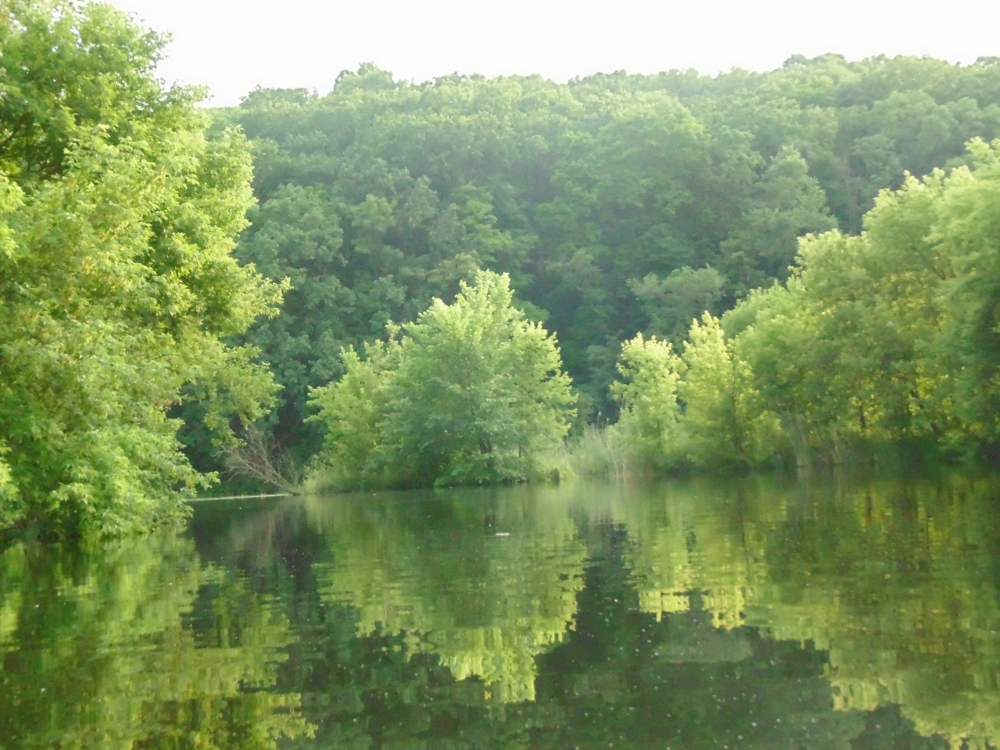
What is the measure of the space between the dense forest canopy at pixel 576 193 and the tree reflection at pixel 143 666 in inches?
2145

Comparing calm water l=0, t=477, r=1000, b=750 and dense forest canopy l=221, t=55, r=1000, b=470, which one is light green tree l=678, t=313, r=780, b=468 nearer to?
dense forest canopy l=221, t=55, r=1000, b=470

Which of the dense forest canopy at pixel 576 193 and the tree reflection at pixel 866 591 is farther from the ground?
the dense forest canopy at pixel 576 193

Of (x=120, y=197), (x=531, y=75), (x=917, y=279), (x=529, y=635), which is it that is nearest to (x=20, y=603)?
(x=529, y=635)

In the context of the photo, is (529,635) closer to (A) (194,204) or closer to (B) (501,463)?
(A) (194,204)

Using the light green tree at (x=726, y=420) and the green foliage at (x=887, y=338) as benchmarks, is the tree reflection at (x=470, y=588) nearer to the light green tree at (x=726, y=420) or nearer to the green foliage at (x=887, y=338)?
the green foliage at (x=887, y=338)

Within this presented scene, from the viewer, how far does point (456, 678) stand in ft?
22.1

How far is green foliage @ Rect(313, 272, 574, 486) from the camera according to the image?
49.0 meters

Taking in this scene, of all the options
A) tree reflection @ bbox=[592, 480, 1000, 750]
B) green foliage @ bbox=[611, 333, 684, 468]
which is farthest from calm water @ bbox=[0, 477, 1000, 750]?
green foliage @ bbox=[611, 333, 684, 468]

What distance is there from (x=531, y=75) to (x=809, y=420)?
52.7m

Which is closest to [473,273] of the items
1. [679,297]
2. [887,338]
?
[679,297]

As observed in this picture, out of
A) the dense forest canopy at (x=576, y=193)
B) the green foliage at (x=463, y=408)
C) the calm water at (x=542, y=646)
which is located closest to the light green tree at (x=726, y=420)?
the green foliage at (x=463, y=408)

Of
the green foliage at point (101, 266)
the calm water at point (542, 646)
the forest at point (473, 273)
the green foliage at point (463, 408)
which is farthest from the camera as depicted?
the green foliage at point (463, 408)

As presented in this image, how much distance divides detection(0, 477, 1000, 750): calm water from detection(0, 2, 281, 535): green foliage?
11.6 ft

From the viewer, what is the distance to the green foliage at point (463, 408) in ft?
161
